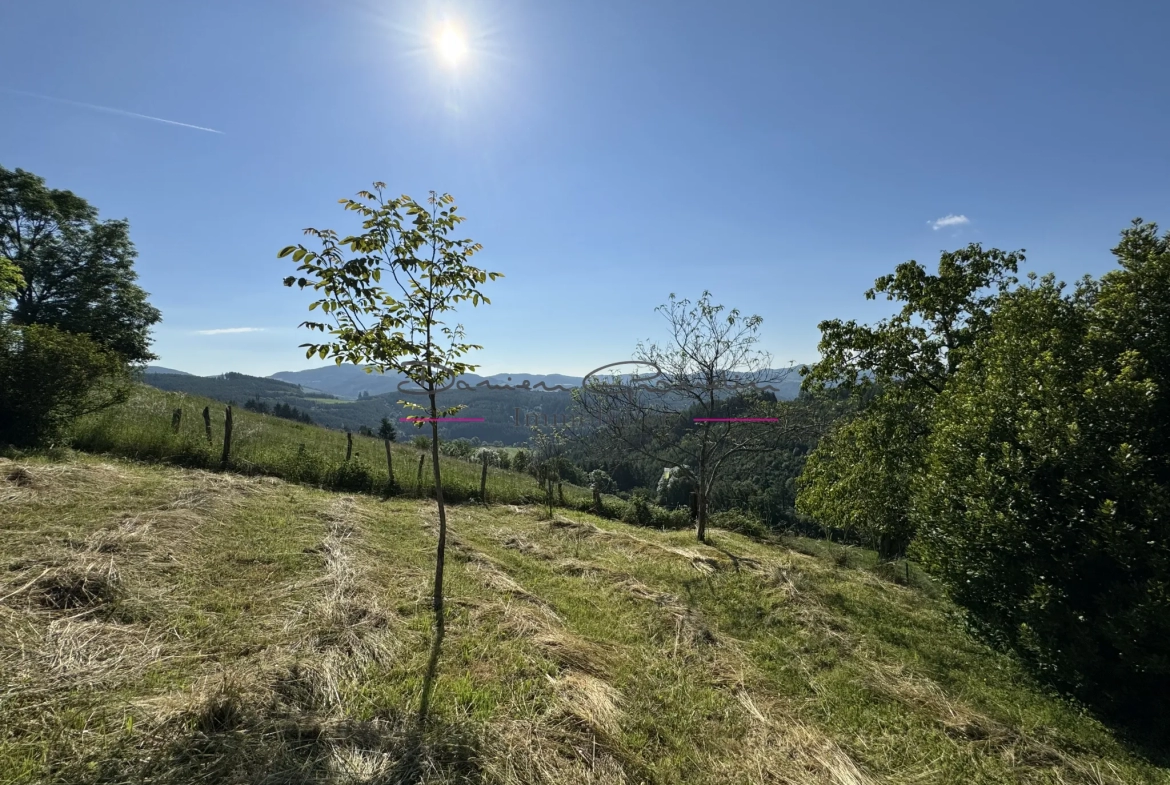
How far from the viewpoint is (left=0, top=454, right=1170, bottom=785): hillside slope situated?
304 cm

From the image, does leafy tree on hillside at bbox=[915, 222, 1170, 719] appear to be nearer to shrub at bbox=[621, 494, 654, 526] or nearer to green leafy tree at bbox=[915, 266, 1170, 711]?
green leafy tree at bbox=[915, 266, 1170, 711]

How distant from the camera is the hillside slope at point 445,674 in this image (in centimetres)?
304

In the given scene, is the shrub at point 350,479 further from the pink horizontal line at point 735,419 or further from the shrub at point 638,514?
the pink horizontal line at point 735,419

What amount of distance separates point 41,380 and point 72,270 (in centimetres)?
2411

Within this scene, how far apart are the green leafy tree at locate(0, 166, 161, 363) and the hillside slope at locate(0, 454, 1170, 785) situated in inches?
1022

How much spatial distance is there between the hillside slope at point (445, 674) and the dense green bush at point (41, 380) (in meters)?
4.63

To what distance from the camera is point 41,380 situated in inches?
437

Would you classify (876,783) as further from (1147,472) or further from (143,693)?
(143,693)

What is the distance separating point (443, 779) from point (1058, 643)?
19.8 ft

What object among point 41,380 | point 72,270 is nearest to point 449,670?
point 41,380

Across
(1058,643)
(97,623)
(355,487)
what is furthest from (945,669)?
(355,487)

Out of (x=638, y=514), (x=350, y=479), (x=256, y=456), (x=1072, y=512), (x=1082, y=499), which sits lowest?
(x=638, y=514)

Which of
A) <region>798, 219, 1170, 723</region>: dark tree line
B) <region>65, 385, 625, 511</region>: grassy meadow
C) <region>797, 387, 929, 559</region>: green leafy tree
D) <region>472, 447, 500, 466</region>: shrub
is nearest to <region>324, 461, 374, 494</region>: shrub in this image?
<region>65, 385, 625, 511</region>: grassy meadow

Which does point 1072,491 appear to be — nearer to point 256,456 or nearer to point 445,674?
point 445,674
